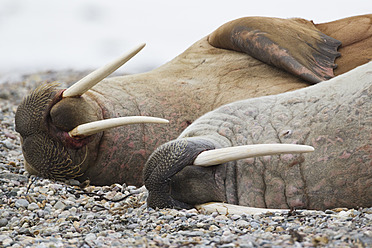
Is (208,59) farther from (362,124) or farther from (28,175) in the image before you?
(362,124)

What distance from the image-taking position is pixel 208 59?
21.1ft

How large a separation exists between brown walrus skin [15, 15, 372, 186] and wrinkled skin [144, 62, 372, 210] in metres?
1.33

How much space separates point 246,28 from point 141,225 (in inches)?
130

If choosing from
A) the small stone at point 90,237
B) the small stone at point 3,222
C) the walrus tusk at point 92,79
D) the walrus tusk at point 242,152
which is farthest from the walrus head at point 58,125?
the small stone at point 90,237

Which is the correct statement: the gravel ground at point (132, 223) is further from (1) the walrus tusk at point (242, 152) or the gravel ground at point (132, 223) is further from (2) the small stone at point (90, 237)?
(1) the walrus tusk at point (242, 152)

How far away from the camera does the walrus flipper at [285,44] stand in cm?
558

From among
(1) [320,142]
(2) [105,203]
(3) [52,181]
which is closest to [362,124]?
(1) [320,142]

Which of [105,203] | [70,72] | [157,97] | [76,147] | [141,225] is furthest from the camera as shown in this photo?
[70,72]

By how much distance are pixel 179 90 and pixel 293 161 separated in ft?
7.91

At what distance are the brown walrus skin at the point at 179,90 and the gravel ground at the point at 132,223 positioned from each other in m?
0.30

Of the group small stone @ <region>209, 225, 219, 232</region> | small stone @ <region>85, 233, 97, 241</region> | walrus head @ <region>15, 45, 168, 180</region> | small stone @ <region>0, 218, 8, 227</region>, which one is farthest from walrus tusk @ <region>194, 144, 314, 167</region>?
small stone @ <region>0, 218, 8, 227</region>

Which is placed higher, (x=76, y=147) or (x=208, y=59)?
(x=208, y=59)

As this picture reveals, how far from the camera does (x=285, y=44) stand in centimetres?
Result: 572

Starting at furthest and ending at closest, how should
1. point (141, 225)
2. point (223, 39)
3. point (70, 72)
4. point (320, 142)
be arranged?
point (70, 72) < point (223, 39) < point (320, 142) < point (141, 225)
